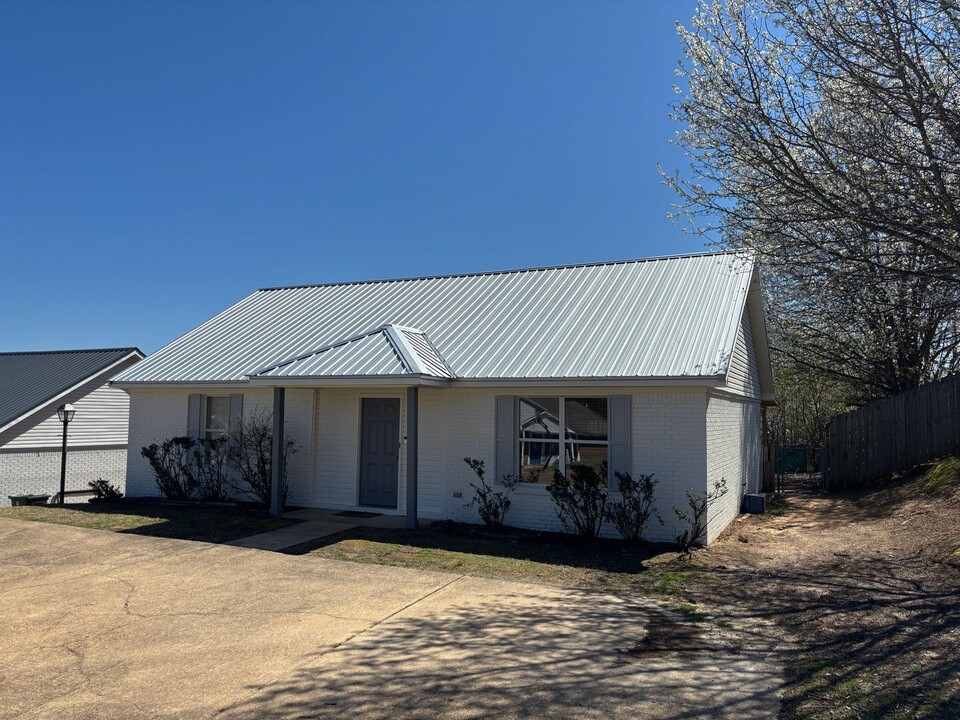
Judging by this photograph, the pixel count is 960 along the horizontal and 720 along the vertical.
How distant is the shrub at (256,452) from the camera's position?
41.8 feet

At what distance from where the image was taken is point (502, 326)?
12719 mm

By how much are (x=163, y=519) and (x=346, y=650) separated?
8.10 m

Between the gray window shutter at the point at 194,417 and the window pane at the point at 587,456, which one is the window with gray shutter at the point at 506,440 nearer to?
the window pane at the point at 587,456

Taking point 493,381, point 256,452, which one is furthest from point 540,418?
point 256,452

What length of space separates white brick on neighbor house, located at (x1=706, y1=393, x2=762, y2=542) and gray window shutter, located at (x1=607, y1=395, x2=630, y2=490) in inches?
48.3

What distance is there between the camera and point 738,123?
743 cm

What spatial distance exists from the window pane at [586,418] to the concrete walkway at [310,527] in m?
3.38

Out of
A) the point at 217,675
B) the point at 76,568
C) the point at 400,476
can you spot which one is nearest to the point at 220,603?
the point at 217,675

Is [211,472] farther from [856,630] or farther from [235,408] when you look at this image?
[856,630]

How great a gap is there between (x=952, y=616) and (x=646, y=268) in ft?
29.8

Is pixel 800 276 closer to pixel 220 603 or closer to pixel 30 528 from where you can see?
pixel 220 603

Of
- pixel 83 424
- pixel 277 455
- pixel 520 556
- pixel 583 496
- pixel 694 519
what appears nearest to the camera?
pixel 520 556

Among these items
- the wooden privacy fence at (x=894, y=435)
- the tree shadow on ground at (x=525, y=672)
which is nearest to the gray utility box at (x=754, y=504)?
the wooden privacy fence at (x=894, y=435)

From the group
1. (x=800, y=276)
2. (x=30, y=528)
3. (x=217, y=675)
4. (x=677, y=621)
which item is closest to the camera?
(x=217, y=675)
